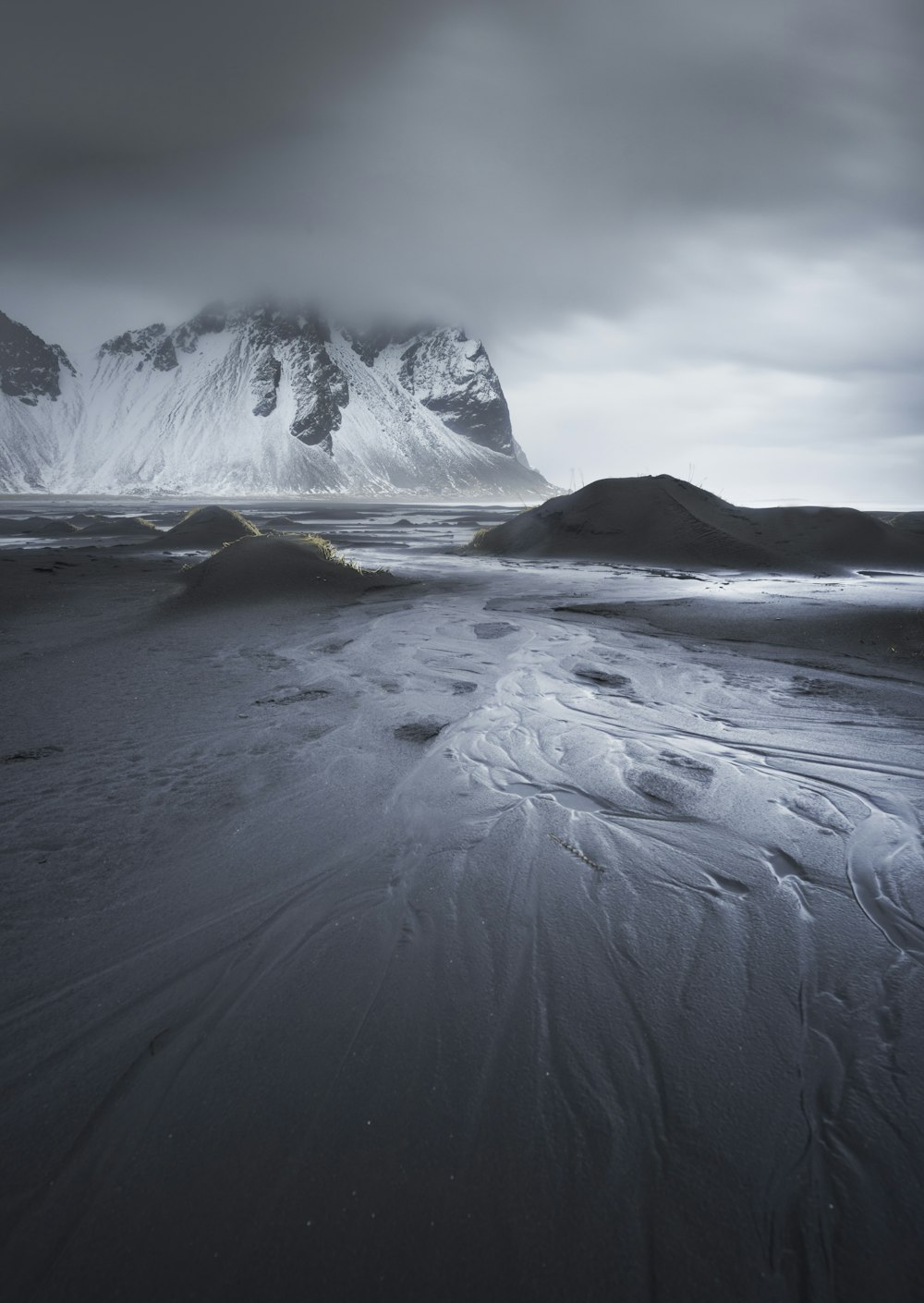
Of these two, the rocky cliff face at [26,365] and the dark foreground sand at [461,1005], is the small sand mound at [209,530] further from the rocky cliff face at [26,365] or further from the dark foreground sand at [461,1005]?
the rocky cliff face at [26,365]

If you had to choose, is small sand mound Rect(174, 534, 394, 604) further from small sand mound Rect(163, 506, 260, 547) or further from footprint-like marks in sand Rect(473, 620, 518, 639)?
small sand mound Rect(163, 506, 260, 547)

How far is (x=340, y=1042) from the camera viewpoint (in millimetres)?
2207

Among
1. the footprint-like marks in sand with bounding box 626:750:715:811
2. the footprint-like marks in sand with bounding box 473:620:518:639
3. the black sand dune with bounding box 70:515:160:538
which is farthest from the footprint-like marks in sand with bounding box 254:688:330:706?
the black sand dune with bounding box 70:515:160:538

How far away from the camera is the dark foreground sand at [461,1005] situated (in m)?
1.56

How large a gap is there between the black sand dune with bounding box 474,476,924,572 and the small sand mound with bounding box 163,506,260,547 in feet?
38.2

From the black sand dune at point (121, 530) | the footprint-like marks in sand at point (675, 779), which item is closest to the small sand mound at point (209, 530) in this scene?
the black sand dune at point (121, 530)

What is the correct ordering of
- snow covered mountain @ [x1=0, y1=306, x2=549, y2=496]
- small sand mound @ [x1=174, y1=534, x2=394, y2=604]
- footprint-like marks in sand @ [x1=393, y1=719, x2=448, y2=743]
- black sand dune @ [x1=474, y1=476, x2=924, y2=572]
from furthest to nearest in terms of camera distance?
snow covered mountain @ [x1=0, y1=306, x2=549, y2=496], black sand dune @ [x1=474, y1=476, x2=924, y2=572], small sand mound @ [x1=174, y1=534, x2=394, y2=604], footprint-like marks in sand @ [x1=393, y1=719, x2=448, y2=743]

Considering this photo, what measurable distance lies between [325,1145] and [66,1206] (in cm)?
68

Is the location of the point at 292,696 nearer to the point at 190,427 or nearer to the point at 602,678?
the point at 602,678

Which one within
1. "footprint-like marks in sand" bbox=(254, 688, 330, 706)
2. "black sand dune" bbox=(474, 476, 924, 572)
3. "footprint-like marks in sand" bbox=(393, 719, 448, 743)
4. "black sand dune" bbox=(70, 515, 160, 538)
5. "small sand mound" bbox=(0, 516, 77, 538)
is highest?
"black sand dune" bbox=(474, 476, 924, 572)

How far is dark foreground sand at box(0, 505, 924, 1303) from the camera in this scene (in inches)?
61.6

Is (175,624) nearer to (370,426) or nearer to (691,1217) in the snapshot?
(691,1217)

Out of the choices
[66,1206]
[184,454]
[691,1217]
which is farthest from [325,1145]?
[184,454]

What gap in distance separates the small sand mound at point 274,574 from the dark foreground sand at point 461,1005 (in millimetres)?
7438
